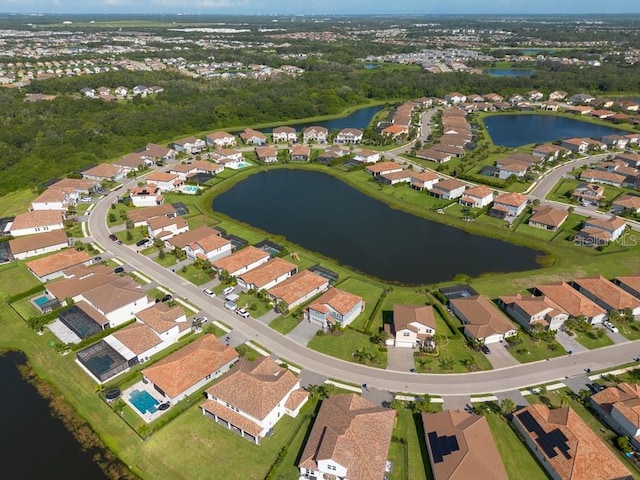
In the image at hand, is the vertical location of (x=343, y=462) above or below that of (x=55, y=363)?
above

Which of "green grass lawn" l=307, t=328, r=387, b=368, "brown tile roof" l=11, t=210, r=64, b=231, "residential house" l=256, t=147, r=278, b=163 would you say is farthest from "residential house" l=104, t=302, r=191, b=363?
"residential house" l=256, t=147, r=278, b=163

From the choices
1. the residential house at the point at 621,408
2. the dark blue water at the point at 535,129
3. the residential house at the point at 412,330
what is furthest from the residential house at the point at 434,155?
the residential house at the point at 621,408

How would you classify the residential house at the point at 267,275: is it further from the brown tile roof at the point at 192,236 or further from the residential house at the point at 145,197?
the residential house at the point at 145,197

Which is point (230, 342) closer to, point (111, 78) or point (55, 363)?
point (55, 363)

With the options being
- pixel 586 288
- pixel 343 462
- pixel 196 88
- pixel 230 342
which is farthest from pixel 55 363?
pixel 196 88

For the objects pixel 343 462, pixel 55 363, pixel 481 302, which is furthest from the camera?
pixel 481 302

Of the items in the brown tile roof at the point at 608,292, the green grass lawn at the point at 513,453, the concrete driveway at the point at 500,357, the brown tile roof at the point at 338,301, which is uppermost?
the brown tile roof at the point at 338,301
